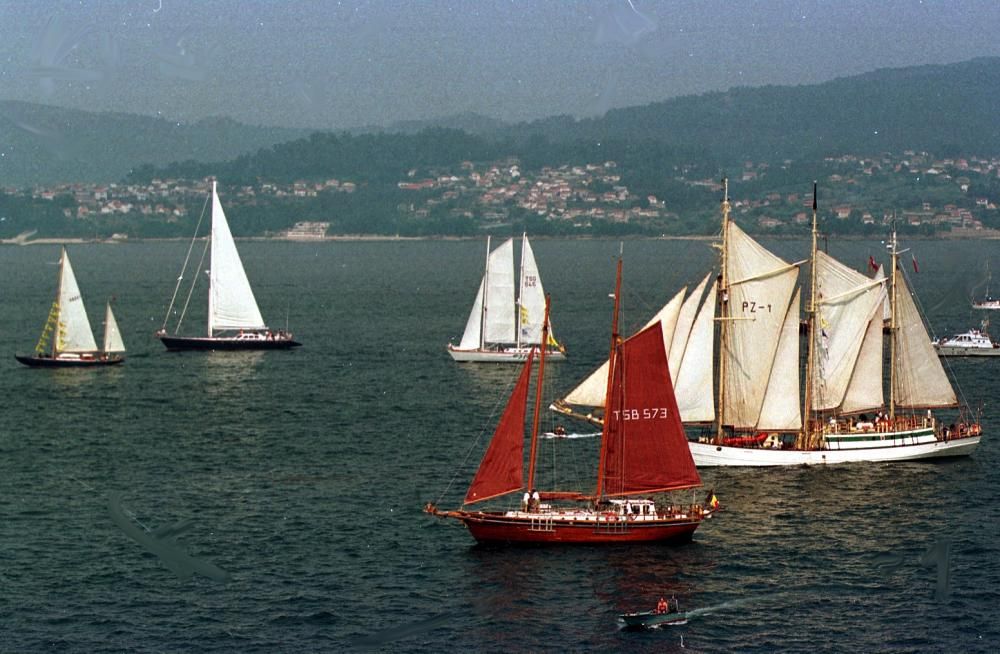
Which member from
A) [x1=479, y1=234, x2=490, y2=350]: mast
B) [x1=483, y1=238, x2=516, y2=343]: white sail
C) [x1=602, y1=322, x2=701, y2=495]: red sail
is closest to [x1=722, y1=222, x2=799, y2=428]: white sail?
[x1=602, y1=322, x2=701, y2=495]: red sail

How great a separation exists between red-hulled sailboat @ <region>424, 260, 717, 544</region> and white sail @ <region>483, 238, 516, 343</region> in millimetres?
58875

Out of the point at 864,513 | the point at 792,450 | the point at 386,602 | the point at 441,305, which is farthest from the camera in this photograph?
the point at 441,305

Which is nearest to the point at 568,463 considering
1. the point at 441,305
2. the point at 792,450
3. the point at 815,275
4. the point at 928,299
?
the point at 792,450

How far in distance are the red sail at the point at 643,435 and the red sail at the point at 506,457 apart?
15.0 feet

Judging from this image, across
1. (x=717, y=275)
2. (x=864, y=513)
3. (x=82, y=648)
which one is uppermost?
(x=717, y=275)

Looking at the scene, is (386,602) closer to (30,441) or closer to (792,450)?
(792,450)

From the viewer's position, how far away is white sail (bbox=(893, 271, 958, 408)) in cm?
8412

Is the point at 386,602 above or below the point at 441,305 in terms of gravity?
below

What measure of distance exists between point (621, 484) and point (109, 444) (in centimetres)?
3681

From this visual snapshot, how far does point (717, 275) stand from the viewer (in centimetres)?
8344

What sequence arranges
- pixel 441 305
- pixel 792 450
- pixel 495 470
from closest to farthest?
pixel 495 470 < pixel 792 450 < pixel 441 305

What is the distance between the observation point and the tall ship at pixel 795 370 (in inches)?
3184

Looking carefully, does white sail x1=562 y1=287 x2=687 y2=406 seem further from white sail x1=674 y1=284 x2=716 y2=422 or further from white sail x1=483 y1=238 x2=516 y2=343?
white sail x1=483 y1=238 x2=516 y2=343

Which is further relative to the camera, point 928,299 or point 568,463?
point 928,299
